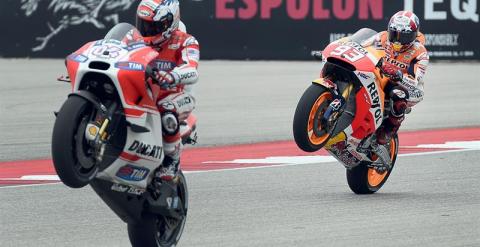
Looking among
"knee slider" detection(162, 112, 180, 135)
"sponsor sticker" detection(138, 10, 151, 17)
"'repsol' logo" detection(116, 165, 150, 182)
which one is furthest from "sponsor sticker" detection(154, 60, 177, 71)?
"'repsol' logo" detection(116, 165, 150, 182)

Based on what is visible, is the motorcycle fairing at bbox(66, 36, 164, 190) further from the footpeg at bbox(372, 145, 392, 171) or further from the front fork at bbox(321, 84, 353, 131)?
Result: the footpeg at bbox(372, 145, 392, 171)

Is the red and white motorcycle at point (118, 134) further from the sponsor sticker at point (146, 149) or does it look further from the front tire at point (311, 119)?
the front tire at point (311, 119)

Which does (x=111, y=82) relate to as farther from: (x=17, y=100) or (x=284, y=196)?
(x=17, y=100)

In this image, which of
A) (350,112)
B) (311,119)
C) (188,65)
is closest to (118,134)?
(188,65)

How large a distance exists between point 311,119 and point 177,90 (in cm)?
238

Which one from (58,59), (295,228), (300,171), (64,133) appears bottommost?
(58,59)

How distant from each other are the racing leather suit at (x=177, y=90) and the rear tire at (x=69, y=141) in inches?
31.2

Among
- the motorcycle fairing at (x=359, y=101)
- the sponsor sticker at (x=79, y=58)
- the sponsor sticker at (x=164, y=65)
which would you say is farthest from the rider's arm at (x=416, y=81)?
the sponsor sticker at (x=79, y=58)

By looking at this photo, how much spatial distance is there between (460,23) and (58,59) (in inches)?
298

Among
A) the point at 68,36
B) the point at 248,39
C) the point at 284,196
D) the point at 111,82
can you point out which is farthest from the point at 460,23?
the point at 111,82

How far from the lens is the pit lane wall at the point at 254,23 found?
21812 millimetres

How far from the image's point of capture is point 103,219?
8.70 meters

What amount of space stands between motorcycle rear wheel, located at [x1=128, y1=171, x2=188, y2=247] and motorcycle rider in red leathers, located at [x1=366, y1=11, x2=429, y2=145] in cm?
322

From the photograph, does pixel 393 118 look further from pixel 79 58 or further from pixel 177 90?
pixel 79 58
